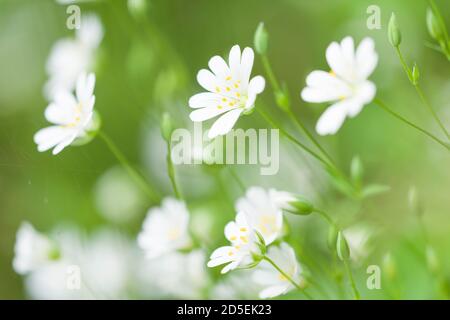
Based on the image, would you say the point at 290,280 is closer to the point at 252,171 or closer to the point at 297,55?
the point at 252,171

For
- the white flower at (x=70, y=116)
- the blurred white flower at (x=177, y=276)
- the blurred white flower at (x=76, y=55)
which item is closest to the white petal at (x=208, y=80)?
the white flower at (x=70, y=116)

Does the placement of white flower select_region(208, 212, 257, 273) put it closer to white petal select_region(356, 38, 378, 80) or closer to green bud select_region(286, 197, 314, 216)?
green bud select_region(286, 197, 314, 216)

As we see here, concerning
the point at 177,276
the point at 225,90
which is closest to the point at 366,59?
the point at 225,90

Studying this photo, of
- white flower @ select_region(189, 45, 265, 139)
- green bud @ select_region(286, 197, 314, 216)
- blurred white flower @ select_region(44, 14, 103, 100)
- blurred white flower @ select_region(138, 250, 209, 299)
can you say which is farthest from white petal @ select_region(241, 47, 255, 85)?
blurred white flower @ select_region(44, 14, 103, 100)

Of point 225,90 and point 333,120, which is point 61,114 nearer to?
point 225,90

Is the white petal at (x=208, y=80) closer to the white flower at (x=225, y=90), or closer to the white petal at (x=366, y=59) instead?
the white flower at (x=225, y=90)
